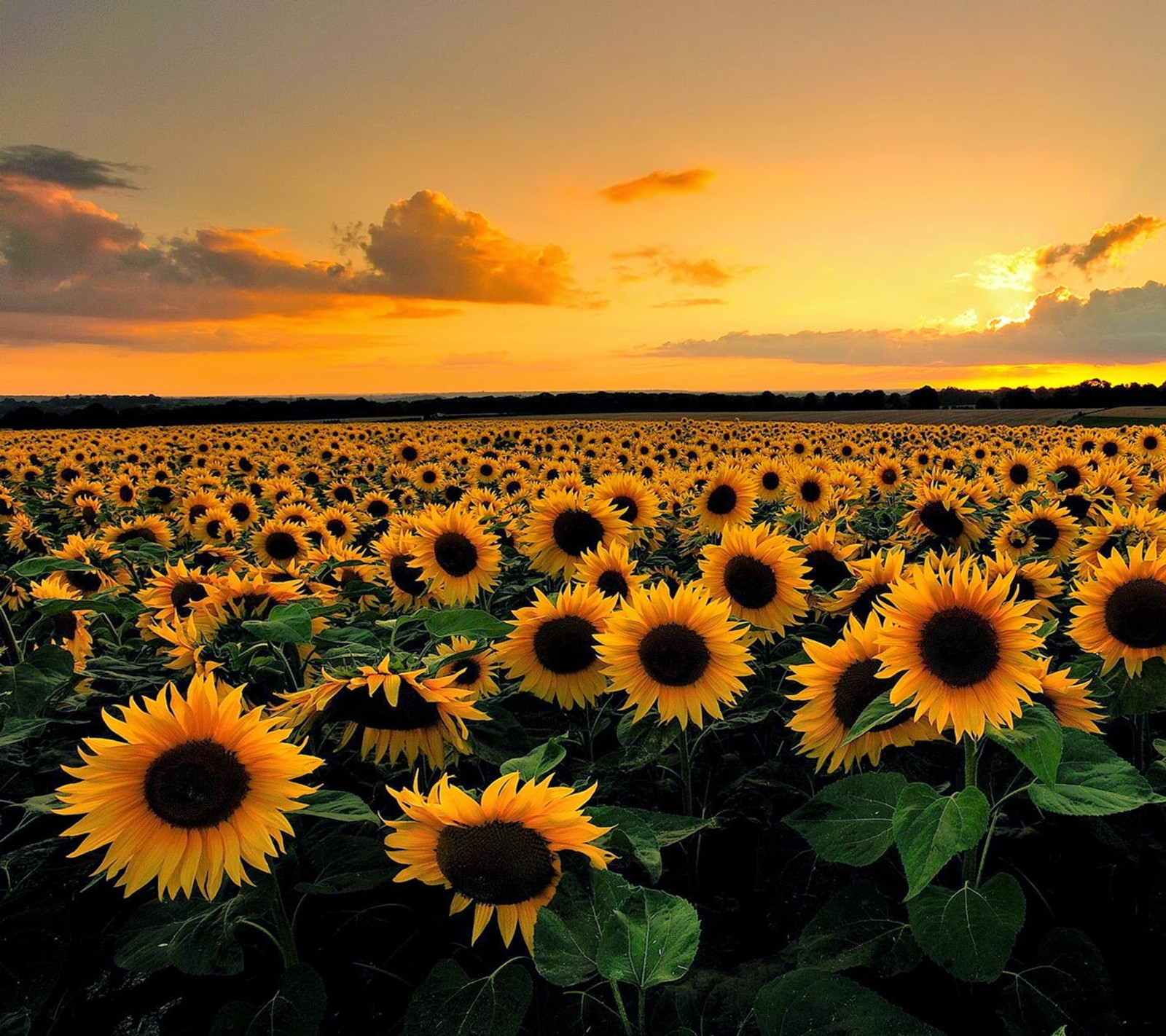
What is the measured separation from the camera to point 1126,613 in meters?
3.02

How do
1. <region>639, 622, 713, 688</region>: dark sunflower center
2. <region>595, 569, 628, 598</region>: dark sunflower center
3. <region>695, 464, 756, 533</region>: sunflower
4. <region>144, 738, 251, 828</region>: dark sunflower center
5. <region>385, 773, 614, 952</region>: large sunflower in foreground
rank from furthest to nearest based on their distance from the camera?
<region>695, 464, 756, 533</region>: sunflower, <region>595, 569, 628, 598</region>: dark sunflower center, <region>639, 622, 713, 688</region>: dark sunflower center, <region>144, 738, 251, 828</region>: dark sunflower center, <region>385, 773, 614, 952</region>: large sunflower in foreground

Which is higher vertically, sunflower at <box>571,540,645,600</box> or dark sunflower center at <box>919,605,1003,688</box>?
dark sunflower center at <box>919,605,1003,688</box>

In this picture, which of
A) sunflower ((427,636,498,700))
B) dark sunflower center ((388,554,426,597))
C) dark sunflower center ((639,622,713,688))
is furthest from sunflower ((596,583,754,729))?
dark sunflower center ((388,554,426,597))

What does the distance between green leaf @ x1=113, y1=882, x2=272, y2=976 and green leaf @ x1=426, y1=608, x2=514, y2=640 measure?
0.81 meters

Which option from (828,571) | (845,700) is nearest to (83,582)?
(828,571)

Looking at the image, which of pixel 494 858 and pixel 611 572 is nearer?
pixel 494 858

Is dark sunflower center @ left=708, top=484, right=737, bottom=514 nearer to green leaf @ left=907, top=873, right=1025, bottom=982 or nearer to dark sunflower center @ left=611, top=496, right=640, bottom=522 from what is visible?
dark sunflower center @ left=611, top=496, right=640, bottom=522

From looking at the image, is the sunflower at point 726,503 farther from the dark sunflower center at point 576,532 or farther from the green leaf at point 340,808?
the green leaf at point 340,808

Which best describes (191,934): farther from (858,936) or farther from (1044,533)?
(1044,533)

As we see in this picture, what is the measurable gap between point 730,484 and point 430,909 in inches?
202

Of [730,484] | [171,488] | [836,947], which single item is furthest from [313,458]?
[836,947]

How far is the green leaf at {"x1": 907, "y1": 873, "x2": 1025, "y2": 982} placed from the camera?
1.84m

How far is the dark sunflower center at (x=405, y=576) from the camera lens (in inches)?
205

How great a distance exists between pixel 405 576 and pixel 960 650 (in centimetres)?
377
